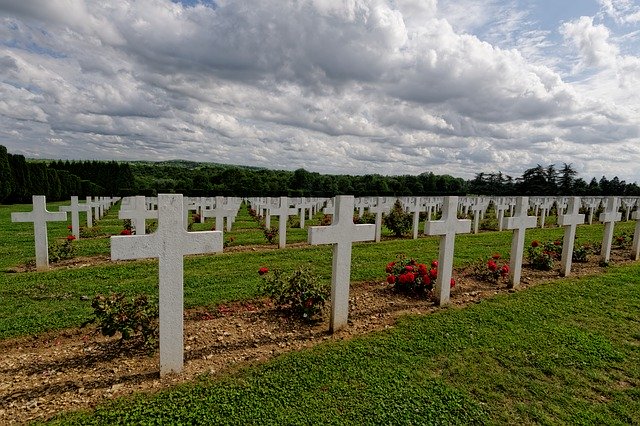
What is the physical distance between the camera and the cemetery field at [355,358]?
10.5 feet

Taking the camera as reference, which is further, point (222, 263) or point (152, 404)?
point (222, 263)

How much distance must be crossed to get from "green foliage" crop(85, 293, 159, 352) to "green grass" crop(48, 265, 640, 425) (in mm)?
852

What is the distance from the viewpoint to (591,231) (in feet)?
50.3

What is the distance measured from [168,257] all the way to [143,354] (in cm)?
127

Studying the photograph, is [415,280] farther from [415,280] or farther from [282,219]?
[282,219]

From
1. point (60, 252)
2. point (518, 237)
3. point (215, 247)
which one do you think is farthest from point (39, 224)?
point (518, 237)

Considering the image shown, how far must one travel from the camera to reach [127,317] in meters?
3.91

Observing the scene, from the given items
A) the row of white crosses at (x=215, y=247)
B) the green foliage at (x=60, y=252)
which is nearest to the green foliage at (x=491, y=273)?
the row of white crosses at (x=215, y=247)

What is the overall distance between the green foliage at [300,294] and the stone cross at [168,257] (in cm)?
183

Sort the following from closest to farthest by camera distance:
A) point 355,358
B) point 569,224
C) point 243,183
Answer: point 355,358, point 569,224, point 243,183

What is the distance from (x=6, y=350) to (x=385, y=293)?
5253 millimetres

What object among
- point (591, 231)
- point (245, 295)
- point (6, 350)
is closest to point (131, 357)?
point (6, 350)

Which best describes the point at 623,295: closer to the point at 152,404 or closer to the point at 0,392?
the point at 152,404

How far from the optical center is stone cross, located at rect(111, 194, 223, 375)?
11.4 feet
